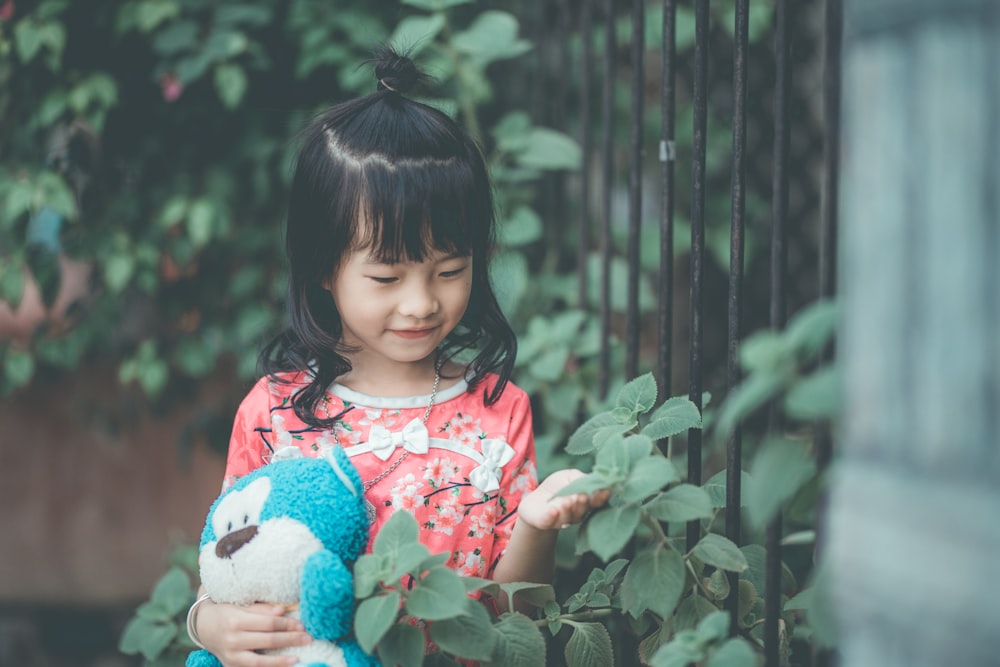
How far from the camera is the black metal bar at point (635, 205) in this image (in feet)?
6.04

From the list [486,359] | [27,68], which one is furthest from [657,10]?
[27,68]

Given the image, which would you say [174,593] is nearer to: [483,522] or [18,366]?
[483,522]

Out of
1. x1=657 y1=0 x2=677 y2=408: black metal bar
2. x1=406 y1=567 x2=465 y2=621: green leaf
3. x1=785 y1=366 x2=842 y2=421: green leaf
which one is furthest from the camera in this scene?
x1=657 y1=0 x2=677 y2=408: black metal bar

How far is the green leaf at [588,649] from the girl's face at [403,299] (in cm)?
49

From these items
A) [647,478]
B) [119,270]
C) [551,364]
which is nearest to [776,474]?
[647,478]

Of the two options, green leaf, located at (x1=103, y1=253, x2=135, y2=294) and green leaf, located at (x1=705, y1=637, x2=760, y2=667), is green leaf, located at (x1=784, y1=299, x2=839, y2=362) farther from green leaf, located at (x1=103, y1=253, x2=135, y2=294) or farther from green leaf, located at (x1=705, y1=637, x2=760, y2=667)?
green leaf, located at (x1=103, y1=253, x2=135, y2=294)

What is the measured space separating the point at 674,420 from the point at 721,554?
20 cm

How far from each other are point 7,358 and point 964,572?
8.05ft

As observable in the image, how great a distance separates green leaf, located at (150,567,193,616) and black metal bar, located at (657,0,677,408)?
3.30ft

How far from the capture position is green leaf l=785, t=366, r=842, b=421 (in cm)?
92

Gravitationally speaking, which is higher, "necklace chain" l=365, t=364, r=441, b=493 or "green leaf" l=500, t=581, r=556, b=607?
"necklace chain" l=365, t=364, r=441, b=493

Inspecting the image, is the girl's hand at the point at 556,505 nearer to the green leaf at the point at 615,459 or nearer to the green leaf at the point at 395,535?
the green leaf at the point at 615,459

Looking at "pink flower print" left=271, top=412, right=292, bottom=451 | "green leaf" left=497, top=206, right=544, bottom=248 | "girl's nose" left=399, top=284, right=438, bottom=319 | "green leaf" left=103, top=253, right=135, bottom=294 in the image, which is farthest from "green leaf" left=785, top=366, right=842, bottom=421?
"green leaf" left=103, top=253, right=135, bottom=294

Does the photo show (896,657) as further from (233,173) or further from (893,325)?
(233,173)
